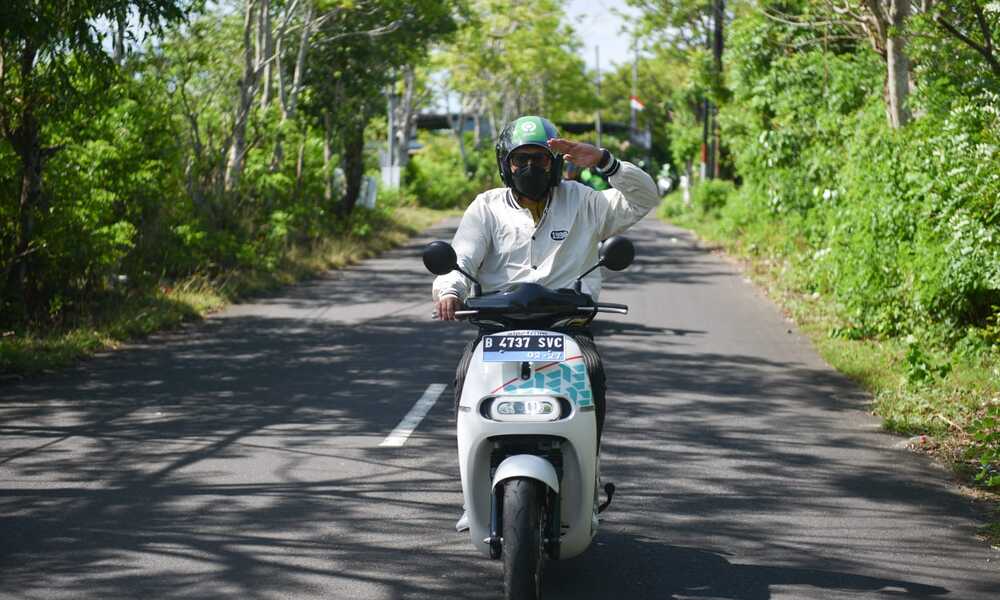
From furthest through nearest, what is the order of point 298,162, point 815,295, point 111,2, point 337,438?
point 298,162, point 815,295, point 111,2, point 337,438

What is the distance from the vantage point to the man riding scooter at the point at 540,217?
17.8ft

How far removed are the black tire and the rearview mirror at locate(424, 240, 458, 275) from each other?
919 mm

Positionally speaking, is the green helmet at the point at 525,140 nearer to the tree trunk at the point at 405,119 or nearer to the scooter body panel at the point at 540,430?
the scooter body panel at the point at 540,430

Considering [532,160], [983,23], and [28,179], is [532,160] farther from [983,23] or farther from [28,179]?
[28,179]

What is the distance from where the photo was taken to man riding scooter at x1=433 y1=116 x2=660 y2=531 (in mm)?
5414

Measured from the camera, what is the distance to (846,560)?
576 centimetres

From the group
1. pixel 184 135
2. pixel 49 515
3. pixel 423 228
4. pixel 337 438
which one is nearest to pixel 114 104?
pixel 184 135

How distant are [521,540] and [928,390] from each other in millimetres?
5953

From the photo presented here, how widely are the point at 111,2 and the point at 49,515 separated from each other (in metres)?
5.97

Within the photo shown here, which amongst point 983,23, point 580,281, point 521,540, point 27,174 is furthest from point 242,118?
point 521,540

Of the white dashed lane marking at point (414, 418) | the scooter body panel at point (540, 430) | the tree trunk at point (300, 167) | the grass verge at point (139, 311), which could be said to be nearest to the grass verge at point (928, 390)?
the scooter body panel at point (540, 430)

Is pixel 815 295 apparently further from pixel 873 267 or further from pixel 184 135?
pixel 184 135

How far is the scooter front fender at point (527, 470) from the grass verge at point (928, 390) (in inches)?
97.7

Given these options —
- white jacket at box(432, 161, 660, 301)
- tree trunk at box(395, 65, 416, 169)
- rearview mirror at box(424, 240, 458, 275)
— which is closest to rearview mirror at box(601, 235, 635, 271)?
white jacket at box(432, 161, 660, 301)
